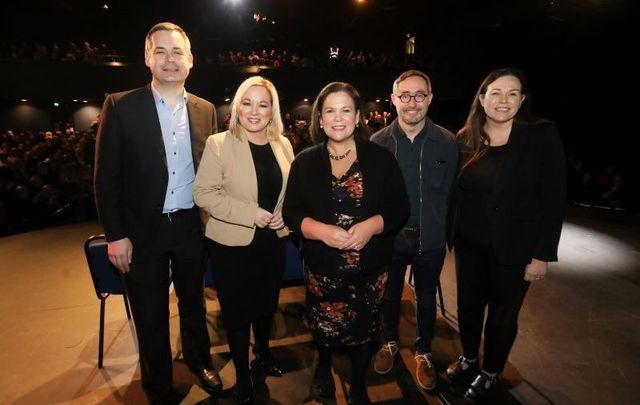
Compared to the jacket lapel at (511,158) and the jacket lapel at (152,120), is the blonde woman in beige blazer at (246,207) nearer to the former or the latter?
the jacket lapel at (152,120)

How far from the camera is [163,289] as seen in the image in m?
2.15

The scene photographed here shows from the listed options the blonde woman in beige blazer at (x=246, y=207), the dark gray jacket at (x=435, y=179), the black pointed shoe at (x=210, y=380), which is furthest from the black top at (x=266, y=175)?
the black pointed shoe at (x=210, y=380)

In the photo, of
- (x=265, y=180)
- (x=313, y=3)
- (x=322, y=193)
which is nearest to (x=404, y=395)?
(x=322, y=193)

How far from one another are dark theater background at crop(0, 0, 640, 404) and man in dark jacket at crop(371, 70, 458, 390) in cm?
61

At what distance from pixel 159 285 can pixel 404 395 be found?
5.56 feet

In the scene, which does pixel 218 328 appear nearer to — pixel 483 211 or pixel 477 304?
pixel 477 304

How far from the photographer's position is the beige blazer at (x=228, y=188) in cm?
197

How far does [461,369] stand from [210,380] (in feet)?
5.57

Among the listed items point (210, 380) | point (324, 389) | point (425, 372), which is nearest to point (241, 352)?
point (210, 380)

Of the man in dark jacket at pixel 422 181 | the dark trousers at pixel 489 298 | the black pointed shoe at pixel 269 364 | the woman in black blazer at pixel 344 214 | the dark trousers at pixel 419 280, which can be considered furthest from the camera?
the black pointed shoe at pixel 269 364

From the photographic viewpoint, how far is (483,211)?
2117 mm

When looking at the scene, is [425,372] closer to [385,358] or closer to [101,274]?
[385,358]

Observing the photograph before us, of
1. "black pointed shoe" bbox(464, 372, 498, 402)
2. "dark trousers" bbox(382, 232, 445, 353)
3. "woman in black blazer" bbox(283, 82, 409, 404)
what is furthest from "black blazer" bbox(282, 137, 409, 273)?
"black pointed shoe" bbox(464, 372, 498, 402)

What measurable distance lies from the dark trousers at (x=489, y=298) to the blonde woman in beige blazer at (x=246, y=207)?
117cm
